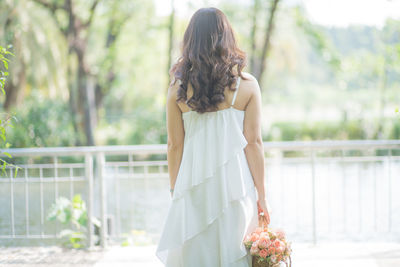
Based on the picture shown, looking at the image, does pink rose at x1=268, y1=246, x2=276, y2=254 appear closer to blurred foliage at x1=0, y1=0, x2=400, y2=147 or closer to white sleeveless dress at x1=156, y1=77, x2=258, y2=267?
white sleeveless dress at x1=156, y1=77, x2=258, y2=267

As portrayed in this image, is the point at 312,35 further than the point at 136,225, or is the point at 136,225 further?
the point at 312,35

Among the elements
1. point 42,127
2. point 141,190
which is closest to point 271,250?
point 141,190

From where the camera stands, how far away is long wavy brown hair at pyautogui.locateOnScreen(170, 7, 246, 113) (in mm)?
2100

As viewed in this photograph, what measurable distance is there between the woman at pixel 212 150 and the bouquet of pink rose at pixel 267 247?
0.20 feet

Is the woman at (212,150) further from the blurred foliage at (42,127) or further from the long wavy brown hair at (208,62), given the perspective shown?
the blurred foliage at (42,127)

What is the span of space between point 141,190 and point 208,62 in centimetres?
725

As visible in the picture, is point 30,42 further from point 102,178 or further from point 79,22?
point 102,178

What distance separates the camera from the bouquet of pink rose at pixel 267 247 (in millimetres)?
2135

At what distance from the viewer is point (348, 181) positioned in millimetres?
9547

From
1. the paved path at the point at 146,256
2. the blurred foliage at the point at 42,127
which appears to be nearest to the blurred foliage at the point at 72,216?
the paved path at the point at 146,256

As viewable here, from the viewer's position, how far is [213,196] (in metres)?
2.25

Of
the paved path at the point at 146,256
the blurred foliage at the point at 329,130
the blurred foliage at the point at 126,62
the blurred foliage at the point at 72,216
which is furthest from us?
the blurred foliage at the point at 329,130

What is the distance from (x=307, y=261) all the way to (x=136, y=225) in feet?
10.8

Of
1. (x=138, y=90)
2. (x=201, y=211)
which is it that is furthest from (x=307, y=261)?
(x=138, y=90)
